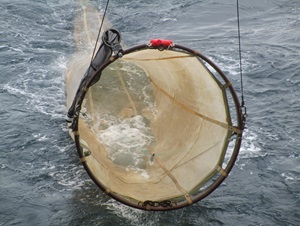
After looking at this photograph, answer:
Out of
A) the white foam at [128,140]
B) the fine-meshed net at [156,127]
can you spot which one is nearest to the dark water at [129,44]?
the fine-meshed net at [156,127]

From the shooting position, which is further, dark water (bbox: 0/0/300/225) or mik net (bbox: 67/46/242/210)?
dark water (bbox: 0/0/300/225)

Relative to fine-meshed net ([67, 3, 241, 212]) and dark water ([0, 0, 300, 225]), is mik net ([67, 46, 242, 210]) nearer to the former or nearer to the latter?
fine-meshed net ([67, 3, 241, 212])

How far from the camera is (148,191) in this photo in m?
9.20

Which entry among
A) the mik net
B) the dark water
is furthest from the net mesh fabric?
the dark water

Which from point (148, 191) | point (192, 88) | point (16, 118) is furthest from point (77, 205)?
point (16, 118)

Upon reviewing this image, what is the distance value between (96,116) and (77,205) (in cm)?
311

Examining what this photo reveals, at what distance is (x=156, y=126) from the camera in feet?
38.4

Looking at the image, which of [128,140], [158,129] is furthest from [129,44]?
[158,129]

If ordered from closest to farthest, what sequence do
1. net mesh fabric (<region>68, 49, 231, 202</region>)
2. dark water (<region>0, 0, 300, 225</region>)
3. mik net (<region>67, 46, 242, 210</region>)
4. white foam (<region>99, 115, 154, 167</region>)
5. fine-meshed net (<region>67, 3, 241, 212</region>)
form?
mik net (<region>67, 46, 242, 210</region>) → fine-meshed net (<region>67, 3, 241, 212</region>) → net mesh fabric (<region>68, 49, 231, 202</region>) → dark water (<region>0, 0, 300, 225</region>) → white foam (<region>99, 115, 154, 167</region>)

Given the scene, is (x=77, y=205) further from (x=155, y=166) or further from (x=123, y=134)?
(x=123, y=134)

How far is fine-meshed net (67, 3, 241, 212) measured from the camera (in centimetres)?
905

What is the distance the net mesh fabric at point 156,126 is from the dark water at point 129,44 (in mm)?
733

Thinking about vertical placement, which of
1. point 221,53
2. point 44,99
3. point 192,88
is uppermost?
point 192,88

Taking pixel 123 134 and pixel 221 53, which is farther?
pixel 221 53
